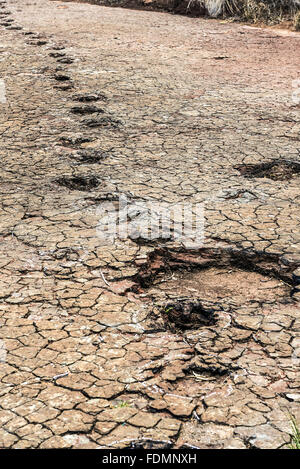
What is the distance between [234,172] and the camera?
3504mm

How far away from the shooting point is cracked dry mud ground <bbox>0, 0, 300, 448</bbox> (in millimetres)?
1760

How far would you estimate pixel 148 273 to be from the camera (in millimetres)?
2475

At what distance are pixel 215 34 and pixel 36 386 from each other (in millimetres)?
6738

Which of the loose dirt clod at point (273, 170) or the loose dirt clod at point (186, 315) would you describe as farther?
the loose dirt clod at point (273, 170)

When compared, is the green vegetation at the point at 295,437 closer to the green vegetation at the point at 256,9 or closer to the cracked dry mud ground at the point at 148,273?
the cracked dry mud ground at the point at 148,273

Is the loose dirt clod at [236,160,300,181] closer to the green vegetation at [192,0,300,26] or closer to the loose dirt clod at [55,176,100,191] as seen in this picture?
the loose dirt clod at [55,176,100,191]

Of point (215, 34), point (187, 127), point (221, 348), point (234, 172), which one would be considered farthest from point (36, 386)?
point (215, 34)

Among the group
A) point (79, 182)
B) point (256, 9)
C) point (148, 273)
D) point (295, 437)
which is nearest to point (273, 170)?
point (79, 182)

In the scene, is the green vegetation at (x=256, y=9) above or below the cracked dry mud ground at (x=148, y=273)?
above

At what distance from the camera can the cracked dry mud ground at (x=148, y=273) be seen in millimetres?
1760

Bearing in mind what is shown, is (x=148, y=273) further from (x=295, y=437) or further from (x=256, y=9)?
(x=256, y=9)

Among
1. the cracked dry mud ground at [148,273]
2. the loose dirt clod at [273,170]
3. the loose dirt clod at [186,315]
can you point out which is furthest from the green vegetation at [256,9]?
the loose dirt clod at [186,315]

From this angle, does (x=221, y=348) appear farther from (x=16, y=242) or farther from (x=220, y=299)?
(x=16, y=242)

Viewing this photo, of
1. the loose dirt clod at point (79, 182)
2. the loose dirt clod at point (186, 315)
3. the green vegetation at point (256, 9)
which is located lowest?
the loose dirt clod at point (186, 315)
